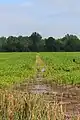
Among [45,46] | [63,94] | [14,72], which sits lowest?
[14,72]

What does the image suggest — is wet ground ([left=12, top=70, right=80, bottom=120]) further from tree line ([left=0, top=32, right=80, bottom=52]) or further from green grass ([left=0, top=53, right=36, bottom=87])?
tree line ([left=0, top=32, right=80, bottom=52])

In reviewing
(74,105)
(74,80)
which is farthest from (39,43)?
(74,105)

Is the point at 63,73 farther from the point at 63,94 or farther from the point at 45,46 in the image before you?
the point at 45,46

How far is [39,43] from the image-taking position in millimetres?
127562

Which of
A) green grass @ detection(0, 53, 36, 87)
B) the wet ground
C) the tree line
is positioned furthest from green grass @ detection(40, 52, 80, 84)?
the tree line

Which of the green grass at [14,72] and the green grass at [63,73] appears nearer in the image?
the green grass at [14,72]

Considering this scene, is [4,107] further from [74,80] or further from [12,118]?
[74,80]

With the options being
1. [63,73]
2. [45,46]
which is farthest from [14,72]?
[45,46]

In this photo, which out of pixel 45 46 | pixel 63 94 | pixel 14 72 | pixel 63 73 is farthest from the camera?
pixel 45 46

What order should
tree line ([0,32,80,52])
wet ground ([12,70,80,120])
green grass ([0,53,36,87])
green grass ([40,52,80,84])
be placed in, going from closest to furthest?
wet ground ([12,70,80,120])
green grass ([0,53,36,87])
green grass ([40,52,80,84])
tree line ([0,32,80,52])

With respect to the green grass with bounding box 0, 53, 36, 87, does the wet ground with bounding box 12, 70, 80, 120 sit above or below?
above

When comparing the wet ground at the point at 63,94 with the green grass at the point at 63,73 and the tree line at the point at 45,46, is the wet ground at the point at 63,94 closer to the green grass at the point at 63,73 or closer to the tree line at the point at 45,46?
the green grass at the point at 63,73

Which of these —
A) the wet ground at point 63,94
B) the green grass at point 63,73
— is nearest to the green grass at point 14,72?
the green grass at point 63,73

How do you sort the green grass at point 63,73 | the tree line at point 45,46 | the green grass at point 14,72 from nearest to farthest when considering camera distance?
the green grass at point 14,72
the green grass at point 63,73
the tree line at point 45,46
